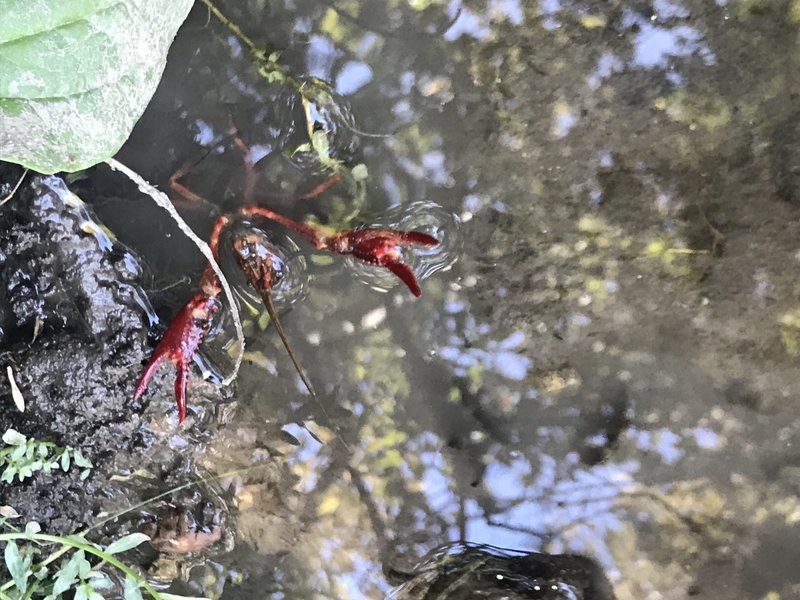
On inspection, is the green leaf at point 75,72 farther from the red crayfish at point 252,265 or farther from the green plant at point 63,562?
the green plant at point 63,562

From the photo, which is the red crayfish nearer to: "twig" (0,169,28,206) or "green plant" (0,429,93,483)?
"green plant" (0,429,93,483)

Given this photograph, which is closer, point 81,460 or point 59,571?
point 59,571

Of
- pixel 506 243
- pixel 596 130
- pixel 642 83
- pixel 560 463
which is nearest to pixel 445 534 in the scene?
pixel 560 463

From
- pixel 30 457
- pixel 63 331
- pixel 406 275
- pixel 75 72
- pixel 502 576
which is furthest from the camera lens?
pixel 502 576

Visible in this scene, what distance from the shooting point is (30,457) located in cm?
253

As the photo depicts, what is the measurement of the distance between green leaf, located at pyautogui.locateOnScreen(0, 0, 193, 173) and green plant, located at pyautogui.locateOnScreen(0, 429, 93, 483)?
1281 millimetres

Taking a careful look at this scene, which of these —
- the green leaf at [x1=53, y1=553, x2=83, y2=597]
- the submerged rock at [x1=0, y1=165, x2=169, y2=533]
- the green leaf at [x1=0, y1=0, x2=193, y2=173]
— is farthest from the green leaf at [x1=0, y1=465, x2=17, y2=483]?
the green leaf at [x1=0, y1=0, x2=193, y2=173]

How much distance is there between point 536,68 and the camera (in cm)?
258

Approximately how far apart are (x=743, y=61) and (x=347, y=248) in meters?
1.57

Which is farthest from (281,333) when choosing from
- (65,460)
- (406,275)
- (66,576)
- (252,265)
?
(66,576)

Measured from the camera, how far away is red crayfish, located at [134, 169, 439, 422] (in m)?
2.50

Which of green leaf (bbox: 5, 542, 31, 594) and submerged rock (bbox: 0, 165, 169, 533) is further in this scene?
submerged rock (bbox: 0, 165, 169, 533)

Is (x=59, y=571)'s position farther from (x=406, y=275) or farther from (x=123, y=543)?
(x=406, y=275)

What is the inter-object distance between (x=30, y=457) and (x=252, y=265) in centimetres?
106
